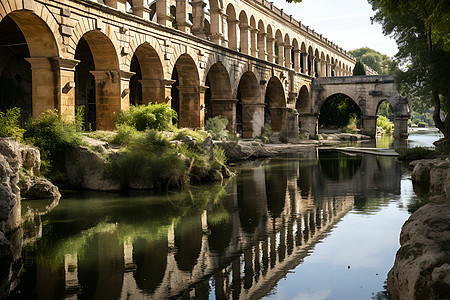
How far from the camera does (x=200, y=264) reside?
587 cm

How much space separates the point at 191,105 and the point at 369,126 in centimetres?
2134

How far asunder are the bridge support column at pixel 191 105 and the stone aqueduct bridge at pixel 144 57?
4 centimetres

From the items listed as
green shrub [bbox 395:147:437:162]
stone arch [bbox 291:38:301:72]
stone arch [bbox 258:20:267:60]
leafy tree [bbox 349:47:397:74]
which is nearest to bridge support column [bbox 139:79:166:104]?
green shrub [bbox 395:147:437:162]

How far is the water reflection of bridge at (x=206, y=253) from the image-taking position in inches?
200

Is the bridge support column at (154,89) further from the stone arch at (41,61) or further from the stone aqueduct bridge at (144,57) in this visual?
the stone arch at (41,61)

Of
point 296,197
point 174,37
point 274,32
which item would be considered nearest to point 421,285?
point 296,197

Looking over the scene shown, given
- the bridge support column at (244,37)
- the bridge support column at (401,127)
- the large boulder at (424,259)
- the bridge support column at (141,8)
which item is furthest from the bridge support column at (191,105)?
the bridge support column at (401,127)

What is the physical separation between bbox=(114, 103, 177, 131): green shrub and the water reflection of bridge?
532 cm

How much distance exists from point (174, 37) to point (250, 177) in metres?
7.93

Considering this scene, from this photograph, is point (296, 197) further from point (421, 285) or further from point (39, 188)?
point (421, 285)

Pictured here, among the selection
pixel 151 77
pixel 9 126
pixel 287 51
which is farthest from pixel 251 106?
pixel 9 126

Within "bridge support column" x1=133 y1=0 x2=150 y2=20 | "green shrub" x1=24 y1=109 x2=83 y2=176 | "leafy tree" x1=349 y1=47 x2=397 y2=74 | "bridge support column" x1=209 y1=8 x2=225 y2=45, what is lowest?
"green shrub" x1=24 y1=109 x2=83 y2=176

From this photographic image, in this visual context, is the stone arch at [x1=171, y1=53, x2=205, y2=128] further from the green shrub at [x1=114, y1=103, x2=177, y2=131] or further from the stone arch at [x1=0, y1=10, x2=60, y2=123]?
the stone arch at [x1=0, y1=10, x2=60, y2=123]

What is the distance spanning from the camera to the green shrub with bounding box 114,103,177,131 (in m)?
15.3
